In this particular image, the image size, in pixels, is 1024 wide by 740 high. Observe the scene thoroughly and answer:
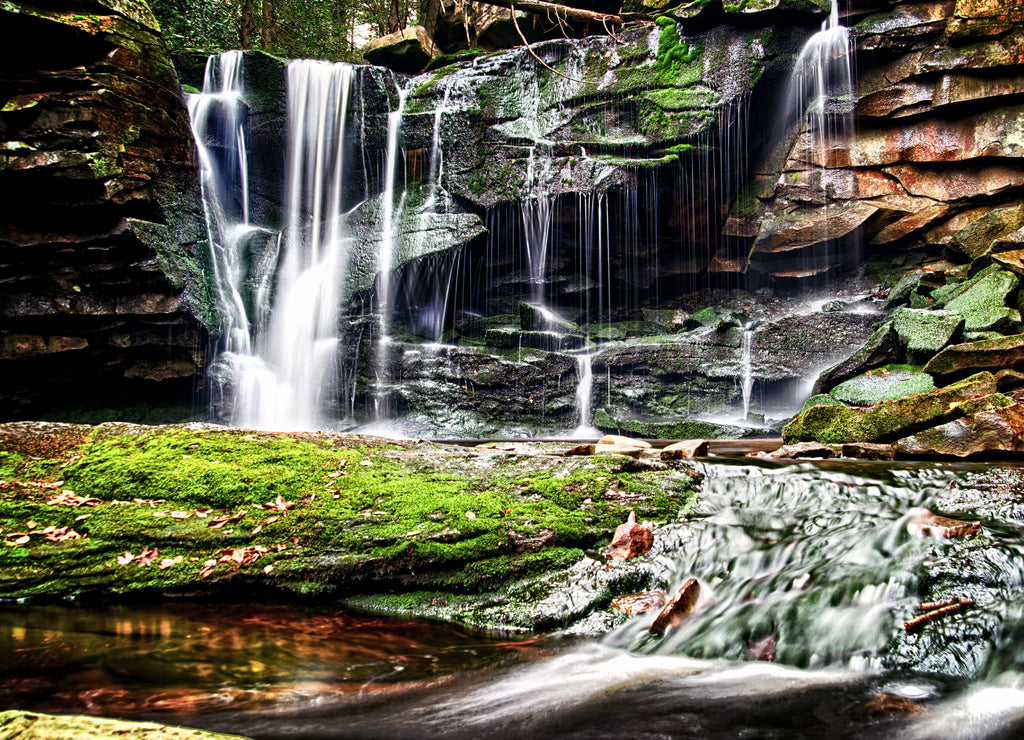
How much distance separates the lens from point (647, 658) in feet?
Result: 9.62

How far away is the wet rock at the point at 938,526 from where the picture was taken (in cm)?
346

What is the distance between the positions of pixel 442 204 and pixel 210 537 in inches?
467

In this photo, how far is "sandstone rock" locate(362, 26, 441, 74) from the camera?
16.6 metres

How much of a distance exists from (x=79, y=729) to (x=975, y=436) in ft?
23.2

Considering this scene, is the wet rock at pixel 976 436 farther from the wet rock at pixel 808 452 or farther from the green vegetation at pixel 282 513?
the green vegetation at pixel 282 513

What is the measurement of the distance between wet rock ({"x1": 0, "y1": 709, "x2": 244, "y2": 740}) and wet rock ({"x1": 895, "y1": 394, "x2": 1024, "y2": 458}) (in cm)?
658

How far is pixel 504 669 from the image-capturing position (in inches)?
110

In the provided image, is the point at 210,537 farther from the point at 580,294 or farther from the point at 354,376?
the point at 580,294

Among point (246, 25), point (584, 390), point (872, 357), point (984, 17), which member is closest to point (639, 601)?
point (872, 357)

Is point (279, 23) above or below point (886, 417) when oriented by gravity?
above

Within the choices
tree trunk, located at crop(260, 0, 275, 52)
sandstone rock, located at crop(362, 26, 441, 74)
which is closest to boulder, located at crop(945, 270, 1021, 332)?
sandstone rock, located at crop(362, 26, 441, 74)

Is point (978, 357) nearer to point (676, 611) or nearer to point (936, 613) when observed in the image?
point (936, 613)

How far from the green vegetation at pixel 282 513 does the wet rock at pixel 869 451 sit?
8.30 ft

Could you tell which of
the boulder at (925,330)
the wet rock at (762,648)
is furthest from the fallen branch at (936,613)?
the boulder at (925,330)
